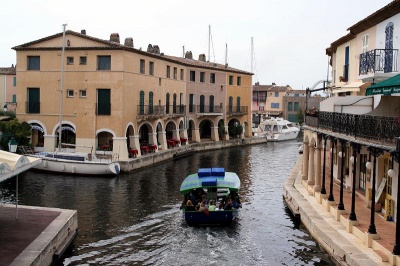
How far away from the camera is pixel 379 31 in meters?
24.2

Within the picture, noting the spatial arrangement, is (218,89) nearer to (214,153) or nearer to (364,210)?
(214,153)

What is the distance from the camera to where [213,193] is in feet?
85.2

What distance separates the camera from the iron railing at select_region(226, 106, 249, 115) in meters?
68.1

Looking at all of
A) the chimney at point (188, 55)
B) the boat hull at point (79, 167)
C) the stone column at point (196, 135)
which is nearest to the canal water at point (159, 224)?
the boat hull at point (79, 167)

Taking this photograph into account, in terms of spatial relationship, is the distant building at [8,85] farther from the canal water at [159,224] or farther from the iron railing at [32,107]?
the canal water at [159,224]

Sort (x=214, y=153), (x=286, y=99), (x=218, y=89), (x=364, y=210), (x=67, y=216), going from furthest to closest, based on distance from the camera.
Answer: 1. (x=286, y=99)
2. (x=218, y=89)
3. (x=214, y=153)
4. (x=364, y=210)
5. (x=67, y=216)

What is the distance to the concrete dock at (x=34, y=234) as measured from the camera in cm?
1571

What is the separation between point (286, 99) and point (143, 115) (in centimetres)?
7093

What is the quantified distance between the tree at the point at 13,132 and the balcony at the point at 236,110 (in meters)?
31.4

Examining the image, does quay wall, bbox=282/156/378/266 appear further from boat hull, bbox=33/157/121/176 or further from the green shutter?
the green shutter

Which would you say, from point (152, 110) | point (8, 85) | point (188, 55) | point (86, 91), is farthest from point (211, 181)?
point (8, 85)

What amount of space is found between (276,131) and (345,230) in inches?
2266

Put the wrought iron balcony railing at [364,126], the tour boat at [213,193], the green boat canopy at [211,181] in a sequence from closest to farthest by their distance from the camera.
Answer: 1. the wrought iron balcony railing at [364,126]
2. the tour boat at [213,193]
3. the green boat canopy at [211,181]

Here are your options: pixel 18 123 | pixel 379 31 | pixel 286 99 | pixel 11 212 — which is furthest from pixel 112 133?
pixel 286 99
